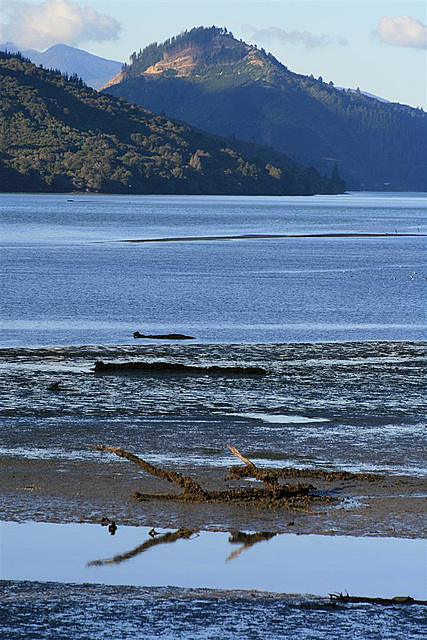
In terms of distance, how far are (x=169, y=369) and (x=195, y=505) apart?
40.1 feet

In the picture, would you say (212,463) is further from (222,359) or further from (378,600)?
(222,359)

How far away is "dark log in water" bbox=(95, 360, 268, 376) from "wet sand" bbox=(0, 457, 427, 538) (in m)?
9.83

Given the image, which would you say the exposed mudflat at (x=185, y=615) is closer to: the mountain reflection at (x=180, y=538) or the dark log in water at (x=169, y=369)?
the mountain reflection at (x=180, y=538)

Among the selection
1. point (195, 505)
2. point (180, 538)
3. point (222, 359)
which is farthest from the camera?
point (222, 359)

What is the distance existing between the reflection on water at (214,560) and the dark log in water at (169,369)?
12.9 m

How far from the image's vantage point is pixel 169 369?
81.0 ft

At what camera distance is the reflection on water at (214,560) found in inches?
382

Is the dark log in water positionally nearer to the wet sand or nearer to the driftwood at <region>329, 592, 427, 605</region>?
the wet sand

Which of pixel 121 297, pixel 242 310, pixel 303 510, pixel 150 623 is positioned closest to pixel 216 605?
pixel 150 623

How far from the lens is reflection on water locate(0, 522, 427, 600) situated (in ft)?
31.8

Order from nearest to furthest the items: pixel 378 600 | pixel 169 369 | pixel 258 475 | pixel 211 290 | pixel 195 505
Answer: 1. pixel 378 600
2. pixel 195 505
3. pixel 258 475
4. pixel 169 369
5. pixel 211 290

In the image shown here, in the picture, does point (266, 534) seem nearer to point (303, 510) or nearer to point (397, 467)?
point (303, 510)

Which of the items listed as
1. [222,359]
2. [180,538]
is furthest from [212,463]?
[222,359]

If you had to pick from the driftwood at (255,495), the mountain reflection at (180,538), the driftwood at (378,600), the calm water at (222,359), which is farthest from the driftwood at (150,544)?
the calm water at (222,359)
